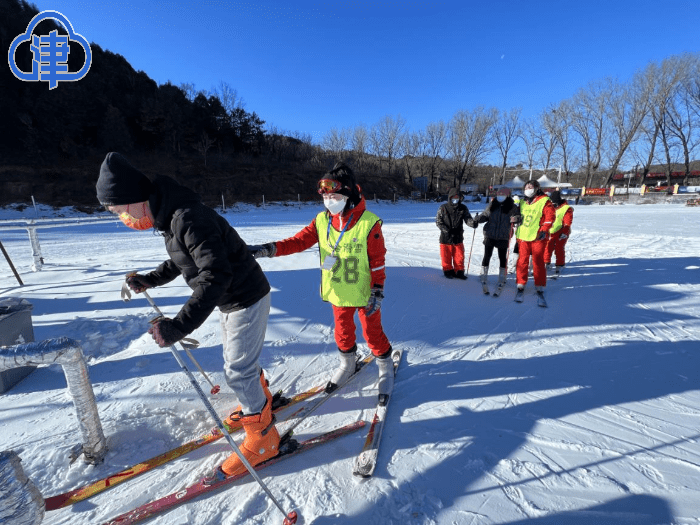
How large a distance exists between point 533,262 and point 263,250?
4.42m

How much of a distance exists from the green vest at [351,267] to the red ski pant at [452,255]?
151 inches

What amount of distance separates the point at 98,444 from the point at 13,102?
40.1 m

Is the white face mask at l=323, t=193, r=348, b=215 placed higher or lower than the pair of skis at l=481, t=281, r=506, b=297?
higher

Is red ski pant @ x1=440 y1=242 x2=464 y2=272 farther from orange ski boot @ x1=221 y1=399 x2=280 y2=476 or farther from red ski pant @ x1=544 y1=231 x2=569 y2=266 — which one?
orange ski boot @ x1=221 y1=399 x2=280 y2=476

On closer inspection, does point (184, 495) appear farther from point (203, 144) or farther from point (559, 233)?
point (203, 144)

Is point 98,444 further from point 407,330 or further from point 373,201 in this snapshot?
point 373,201

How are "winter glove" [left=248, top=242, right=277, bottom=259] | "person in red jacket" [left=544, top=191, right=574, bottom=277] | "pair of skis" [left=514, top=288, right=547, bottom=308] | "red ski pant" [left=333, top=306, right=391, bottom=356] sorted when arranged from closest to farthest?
"winter glove" [left=248, top=242, right=277, bottom=259] < "red ski pant" [left=333, top=306, right=391, bottom=356] < "pair of skis" [left=514, top=288, right=547, bottom=308] < "person in red jacket" [left=544, top=191, right=574, bottom=277]

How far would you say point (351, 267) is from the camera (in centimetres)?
249

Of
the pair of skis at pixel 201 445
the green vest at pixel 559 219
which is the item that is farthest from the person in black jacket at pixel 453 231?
the pair of skis at pixel 201 445

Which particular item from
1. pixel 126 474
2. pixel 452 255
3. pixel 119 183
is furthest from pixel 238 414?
pixel 452 255

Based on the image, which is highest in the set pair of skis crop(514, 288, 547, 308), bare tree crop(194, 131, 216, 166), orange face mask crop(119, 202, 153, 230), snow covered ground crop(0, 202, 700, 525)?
bare tree crop(194, 131, 216, 166)

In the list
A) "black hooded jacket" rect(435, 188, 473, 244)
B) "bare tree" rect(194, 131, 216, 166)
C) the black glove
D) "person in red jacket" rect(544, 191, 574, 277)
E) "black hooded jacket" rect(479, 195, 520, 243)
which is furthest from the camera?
"bare tree" rect(194, 131, 216, 166)

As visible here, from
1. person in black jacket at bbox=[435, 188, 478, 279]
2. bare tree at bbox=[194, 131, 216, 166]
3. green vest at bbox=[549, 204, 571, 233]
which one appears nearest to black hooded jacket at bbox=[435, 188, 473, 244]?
person in black jacket at bbox=[435, 188, 478, 279]

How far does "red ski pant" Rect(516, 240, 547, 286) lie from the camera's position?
16.0ft
